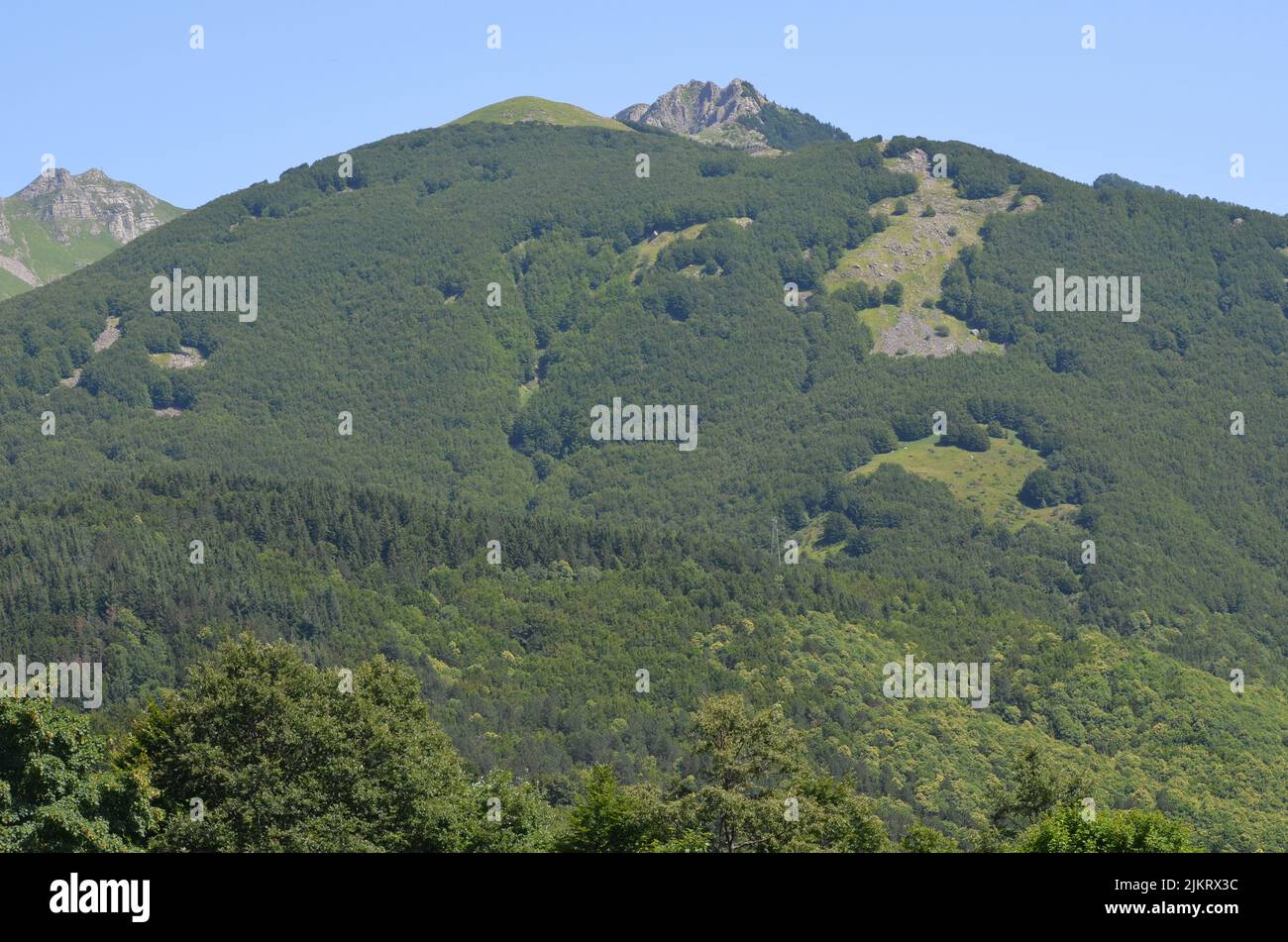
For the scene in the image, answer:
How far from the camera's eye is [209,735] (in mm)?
75875

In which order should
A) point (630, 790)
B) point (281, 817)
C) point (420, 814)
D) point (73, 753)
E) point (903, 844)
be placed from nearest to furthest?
point (73, 753) → point (281, 817) → point (420, 814) → point (630, 790) → point (903, 844)
